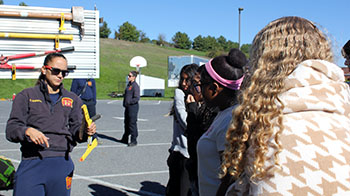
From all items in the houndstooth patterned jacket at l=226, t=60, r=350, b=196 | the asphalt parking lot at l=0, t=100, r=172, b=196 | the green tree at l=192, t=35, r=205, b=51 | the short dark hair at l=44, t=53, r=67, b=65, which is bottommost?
the asphalt parking lot at l=0, t=100, r=172, b=196

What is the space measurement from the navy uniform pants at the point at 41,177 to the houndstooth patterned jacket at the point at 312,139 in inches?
89.9

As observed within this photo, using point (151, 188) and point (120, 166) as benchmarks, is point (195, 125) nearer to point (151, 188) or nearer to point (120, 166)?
point (151, 188)

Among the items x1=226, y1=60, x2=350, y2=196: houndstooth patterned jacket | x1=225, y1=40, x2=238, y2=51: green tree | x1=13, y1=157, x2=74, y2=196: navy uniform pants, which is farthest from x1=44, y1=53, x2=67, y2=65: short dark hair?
x1=225, y1=40, x2=238, y2=51: green tree

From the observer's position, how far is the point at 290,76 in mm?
1452

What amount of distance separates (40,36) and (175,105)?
1.96m

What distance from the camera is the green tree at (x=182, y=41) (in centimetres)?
13062

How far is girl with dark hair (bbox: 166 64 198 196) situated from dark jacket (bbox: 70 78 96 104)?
222 inches

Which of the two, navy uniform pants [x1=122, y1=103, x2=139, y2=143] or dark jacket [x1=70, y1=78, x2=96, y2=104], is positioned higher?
dark jacket [x1=70, y1=78, x2=96, y2=104]

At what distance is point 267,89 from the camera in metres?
1.45

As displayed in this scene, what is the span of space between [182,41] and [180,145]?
128 meters

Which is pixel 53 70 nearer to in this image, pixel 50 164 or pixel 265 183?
pixel 50 164

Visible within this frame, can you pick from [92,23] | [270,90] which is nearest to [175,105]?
[92,23]

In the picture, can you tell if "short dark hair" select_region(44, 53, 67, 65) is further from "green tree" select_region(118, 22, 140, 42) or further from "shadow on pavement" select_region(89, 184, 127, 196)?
"green tree" select_region(118, 22, 140, 42)

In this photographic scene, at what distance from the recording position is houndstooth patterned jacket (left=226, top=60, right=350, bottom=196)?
1341mm
